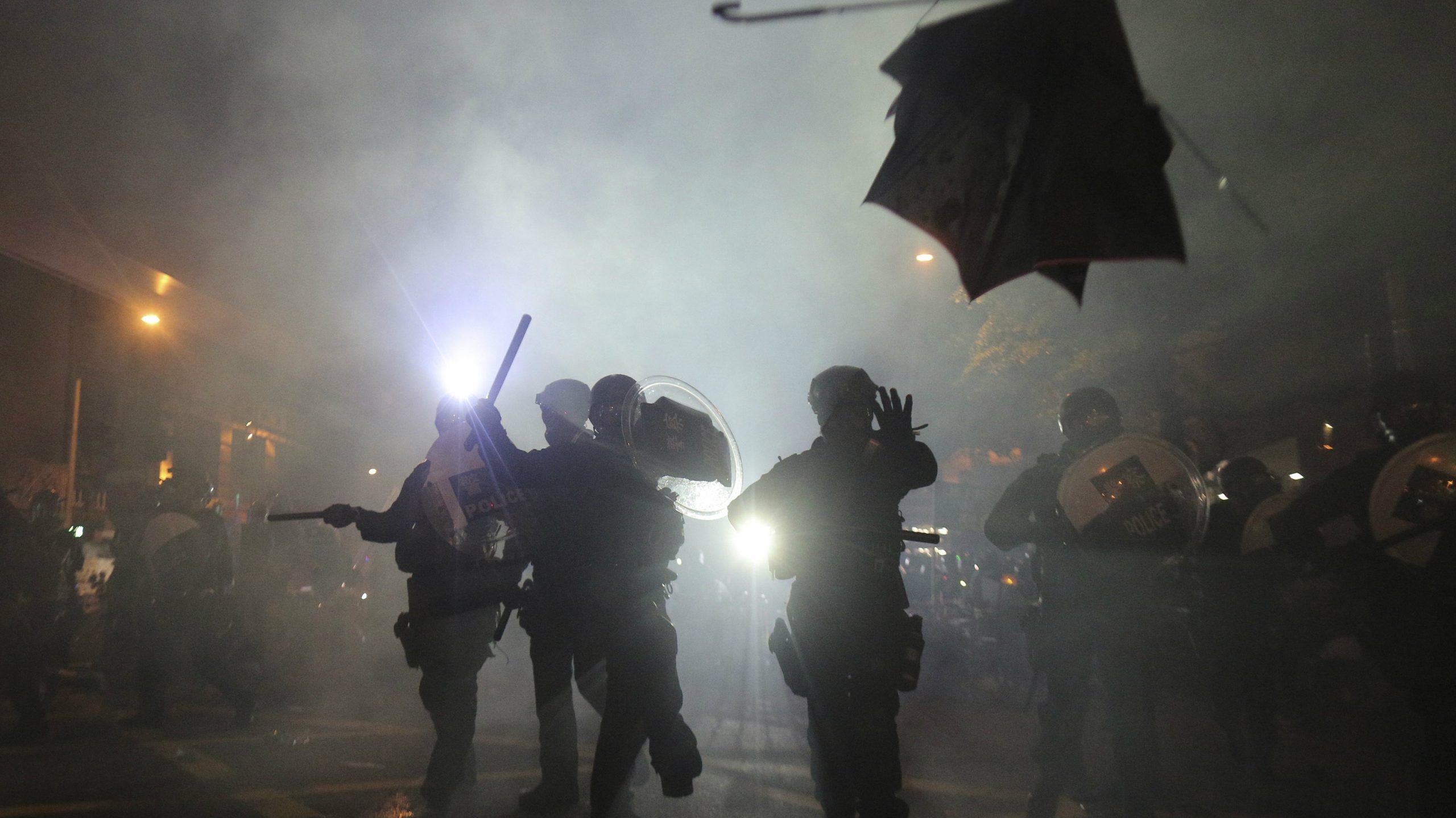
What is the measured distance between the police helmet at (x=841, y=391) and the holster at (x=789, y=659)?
844 millimetres

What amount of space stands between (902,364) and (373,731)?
16.0 meters

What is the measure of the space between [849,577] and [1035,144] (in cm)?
157

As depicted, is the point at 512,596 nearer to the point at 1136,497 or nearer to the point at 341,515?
the point at 341,515

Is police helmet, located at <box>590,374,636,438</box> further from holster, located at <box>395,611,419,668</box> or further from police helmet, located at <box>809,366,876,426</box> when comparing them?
holster, located at <box>395,611,419,668</box>

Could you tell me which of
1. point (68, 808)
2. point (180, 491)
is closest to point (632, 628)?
point (68, 808)

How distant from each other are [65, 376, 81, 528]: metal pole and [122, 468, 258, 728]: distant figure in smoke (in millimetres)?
5470

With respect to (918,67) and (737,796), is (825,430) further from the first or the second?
(737,796)

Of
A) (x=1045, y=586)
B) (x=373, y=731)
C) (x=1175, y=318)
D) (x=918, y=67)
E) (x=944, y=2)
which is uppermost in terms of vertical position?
(x=1175, y=318)

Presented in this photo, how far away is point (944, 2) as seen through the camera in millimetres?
2396

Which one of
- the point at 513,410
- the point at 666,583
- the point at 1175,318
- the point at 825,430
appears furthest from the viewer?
the point at 513,410

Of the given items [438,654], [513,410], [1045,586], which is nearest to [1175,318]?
[1045,586]

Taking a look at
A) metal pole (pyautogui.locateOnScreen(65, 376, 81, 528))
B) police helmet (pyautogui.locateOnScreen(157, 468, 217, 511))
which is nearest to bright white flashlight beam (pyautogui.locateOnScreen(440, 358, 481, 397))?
metal pole (pyautogui.locateOnScreen(65, 376, 81, 528))

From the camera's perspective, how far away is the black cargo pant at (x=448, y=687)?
3627 millimetres

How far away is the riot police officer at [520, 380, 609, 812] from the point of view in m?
3.31
